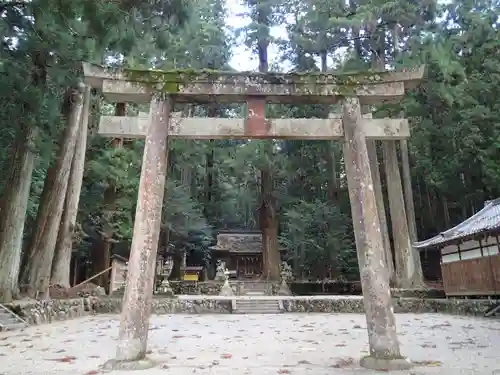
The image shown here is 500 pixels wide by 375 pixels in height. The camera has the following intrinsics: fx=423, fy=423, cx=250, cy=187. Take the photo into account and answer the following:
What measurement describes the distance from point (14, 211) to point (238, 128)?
805 centimetres

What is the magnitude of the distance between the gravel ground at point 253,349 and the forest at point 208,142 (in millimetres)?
4297

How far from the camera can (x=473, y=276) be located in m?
13.6

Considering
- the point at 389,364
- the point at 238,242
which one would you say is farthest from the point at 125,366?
the point at 238,242

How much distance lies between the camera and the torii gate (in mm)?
5090

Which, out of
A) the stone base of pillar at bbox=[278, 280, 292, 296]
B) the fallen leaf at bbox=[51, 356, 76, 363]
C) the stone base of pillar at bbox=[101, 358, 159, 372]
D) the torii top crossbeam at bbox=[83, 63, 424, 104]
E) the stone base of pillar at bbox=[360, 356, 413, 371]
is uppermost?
the torii top crossbeam at bbox=[83, 63, 424, 104]

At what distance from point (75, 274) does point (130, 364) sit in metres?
22.0

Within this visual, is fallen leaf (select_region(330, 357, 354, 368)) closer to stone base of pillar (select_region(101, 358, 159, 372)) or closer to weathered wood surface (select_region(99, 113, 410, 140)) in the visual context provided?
stone base of pillar (select_region(101, 358, 159, 372))

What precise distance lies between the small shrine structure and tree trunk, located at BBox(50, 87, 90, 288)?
45.2ft

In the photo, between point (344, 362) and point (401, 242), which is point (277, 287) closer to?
point (401, 242)

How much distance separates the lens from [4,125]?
1062 centimetres

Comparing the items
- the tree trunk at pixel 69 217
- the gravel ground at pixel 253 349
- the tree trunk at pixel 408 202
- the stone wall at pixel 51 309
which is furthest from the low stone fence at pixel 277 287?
the gravel ground at pixel 253 349

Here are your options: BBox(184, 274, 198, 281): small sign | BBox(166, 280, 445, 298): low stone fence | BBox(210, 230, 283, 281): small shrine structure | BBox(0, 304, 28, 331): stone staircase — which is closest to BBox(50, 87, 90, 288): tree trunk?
BBox(0, 304, 28, 331): stone staircase

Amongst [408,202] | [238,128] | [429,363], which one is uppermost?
[408,202]

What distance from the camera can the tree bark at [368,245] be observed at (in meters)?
4.84
